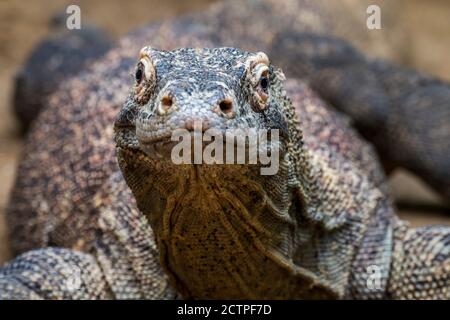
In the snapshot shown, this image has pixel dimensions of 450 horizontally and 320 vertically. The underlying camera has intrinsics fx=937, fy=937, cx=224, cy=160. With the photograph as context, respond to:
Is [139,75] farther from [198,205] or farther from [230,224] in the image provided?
[230,224]

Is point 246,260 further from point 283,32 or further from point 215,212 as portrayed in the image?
point 283,32

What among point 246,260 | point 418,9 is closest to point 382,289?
point 246,260

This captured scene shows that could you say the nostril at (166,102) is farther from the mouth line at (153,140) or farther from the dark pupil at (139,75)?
the dark pupil at (139,75)

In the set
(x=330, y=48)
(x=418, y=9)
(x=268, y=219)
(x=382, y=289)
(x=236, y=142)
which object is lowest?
(x=382, y=289)

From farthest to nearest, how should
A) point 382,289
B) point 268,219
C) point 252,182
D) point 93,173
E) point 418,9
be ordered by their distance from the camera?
point 418,9
point 93,173
point 382,289
point 268,219
point 252,182

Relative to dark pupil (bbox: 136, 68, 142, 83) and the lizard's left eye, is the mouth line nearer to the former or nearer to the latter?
dark pupil (bbox: 136, 68, 142, 83)

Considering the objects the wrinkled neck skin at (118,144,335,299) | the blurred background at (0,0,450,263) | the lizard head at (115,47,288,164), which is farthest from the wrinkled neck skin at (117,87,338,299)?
the blurred background at (0,0,450,263)
